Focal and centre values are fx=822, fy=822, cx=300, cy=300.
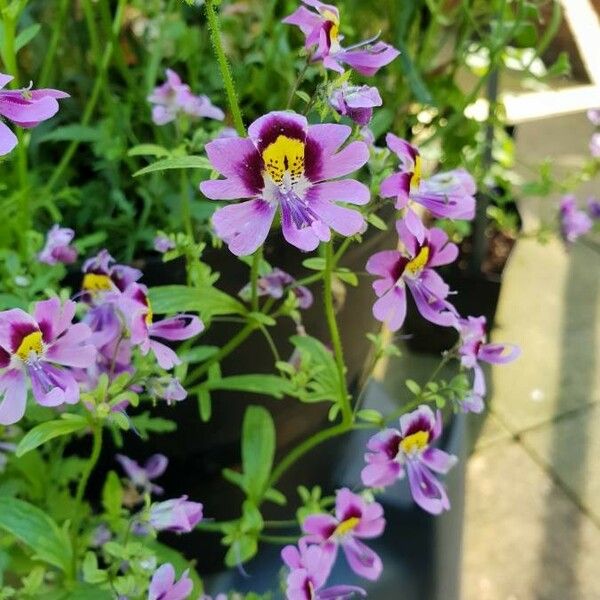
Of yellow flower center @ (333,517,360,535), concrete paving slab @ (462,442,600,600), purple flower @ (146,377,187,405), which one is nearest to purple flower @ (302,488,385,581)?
yellow flower center @ (333,517,360,535)

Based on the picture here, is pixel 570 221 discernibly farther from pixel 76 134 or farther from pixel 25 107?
pixel 25 107

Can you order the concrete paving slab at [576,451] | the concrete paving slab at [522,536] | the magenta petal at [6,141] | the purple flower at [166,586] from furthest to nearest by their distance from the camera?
the concrete paving slab at [576,451]
the concrete paving slab at [522,536]
the purple flower at [166,586]
the magenta petal at [6,141]

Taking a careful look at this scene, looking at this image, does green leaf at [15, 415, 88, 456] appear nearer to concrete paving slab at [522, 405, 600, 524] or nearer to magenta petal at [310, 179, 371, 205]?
magenta petal at [310, 179, 371, 205]

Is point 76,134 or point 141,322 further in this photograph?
point 76,134

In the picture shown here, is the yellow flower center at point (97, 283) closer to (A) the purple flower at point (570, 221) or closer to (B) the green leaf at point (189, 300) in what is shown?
(B) the green leaf at point (189, 300)

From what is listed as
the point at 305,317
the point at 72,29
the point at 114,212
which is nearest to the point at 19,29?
the point at 72,29

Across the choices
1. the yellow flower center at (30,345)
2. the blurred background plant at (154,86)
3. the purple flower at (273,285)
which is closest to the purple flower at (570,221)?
the blurred background plant at (154,86)

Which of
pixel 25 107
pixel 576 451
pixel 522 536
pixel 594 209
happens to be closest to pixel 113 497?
pixel 25 107
